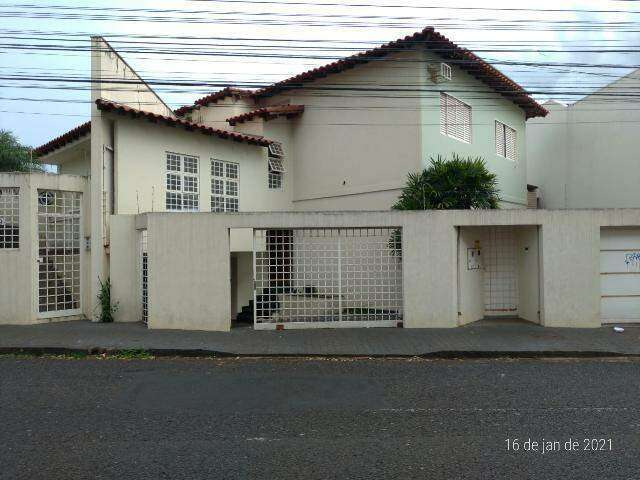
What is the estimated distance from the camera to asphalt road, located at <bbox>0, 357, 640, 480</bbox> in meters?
4.05

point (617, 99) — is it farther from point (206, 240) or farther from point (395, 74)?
point (206, 240)

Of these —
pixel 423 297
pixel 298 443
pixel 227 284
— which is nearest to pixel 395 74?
pixel 423 297

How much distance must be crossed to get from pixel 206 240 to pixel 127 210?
8.85 ft

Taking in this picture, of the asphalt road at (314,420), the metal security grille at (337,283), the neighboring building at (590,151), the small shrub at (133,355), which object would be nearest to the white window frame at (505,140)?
the neighboring building at (590,151)

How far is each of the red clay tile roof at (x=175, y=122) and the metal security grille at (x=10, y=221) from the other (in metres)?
2.64

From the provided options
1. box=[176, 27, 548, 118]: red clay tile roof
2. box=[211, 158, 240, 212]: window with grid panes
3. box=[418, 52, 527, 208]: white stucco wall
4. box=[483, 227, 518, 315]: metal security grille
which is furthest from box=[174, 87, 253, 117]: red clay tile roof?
box=[483, 227, 518, 315]: metal security grille

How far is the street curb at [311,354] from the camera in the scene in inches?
330

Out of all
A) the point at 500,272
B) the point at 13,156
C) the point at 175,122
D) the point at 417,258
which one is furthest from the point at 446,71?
the point at 13,156

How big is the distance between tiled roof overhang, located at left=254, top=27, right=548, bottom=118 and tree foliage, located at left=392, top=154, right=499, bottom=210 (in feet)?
6.90

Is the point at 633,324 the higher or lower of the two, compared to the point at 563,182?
lower

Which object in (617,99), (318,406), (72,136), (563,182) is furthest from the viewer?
(563,182)

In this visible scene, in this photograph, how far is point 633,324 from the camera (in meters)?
10.7

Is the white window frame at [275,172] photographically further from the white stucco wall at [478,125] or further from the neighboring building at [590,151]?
the neighboring building at [590,151]

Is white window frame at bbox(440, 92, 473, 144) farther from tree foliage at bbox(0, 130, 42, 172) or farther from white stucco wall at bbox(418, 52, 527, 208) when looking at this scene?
tree foliage at bbox(0, 130, 42, 172)
